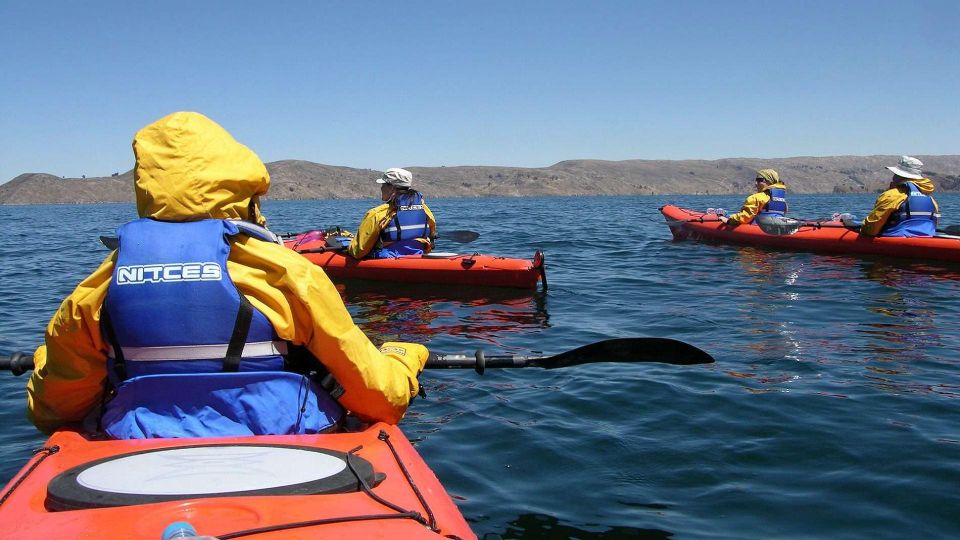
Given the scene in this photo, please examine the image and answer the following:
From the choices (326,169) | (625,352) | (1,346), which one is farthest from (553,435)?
(326,169)

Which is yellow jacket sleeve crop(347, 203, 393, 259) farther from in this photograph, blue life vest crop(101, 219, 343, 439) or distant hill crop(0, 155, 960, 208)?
distant hill crop(0, 155, 960, 208)

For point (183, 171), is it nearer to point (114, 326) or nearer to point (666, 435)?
point (114, 326)

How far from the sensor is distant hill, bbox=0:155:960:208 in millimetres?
125625

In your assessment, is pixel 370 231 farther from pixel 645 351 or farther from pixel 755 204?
pixel 755 204

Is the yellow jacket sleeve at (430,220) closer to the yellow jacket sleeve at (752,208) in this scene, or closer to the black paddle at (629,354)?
the black paddle at (629,354)

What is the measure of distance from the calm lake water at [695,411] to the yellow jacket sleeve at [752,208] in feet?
17.0

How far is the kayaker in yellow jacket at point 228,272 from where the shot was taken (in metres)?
2.80

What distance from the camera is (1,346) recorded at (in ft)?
26.3

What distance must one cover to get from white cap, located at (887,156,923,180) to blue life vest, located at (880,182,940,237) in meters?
0.21

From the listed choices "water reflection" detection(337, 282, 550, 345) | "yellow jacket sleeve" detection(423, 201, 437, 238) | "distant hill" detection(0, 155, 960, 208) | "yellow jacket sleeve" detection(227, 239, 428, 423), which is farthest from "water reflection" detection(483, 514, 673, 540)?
"distant hill" detection(0, 155, 960, 208)

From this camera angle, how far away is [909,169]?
13312 millimetres

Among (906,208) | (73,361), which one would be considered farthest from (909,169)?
(73,361)

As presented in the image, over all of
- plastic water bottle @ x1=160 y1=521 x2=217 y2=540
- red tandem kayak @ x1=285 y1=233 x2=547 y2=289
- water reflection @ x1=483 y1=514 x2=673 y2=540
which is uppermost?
plastic water bottle @ x1=160 y1=521 x2=217 y2=540

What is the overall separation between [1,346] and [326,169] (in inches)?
5848
